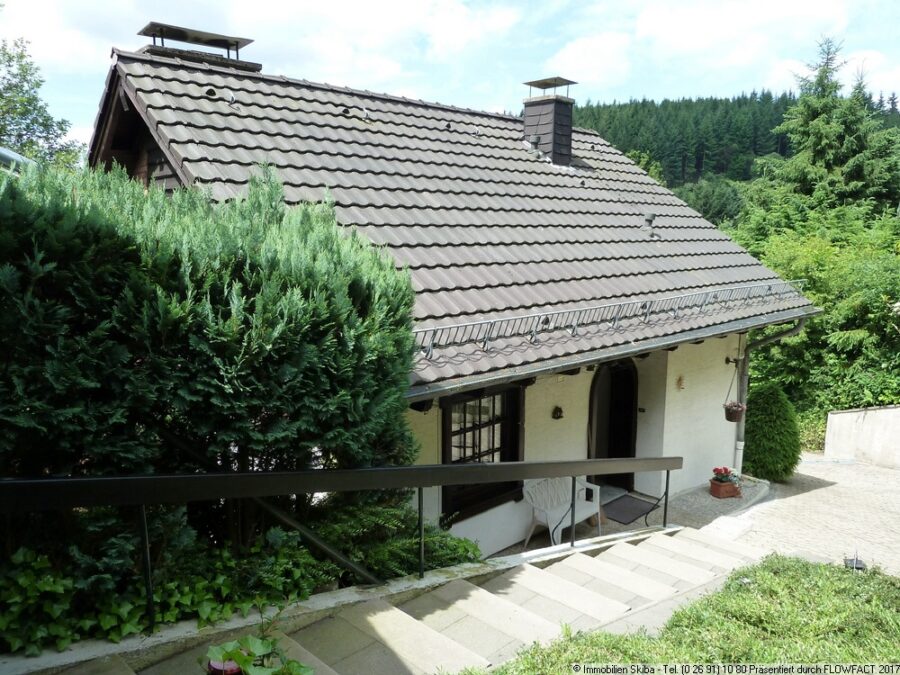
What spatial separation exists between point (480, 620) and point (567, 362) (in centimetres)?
332

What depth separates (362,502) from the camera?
13.1ft

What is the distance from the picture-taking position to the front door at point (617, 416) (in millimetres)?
9773

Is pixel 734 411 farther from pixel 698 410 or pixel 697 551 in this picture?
pixel 697 551

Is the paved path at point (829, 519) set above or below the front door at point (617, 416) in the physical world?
below

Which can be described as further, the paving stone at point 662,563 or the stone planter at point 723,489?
the stone planter at point 723,489

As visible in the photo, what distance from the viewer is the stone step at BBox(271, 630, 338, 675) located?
2.70 m

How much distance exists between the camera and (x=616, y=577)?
4.73m

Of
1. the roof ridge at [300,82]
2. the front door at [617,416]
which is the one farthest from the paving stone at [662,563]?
the roof ridge at [300,82]

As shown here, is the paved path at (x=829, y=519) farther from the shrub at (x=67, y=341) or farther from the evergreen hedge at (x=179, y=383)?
the shrub at (x=67, y=341)

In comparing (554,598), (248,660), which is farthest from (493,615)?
(248,660)

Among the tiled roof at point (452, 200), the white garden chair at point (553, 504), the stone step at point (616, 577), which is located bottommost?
the white garden chair at point (553, 504)

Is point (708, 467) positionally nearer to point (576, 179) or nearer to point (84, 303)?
point (576, 179)

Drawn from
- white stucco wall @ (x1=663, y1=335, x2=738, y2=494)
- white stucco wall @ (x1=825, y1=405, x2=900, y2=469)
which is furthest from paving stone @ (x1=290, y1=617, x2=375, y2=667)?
white stucco wall @ (x1=825, y1=405, x2=900, y2=469)

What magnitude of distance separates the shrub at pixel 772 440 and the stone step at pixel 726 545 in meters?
6.23
